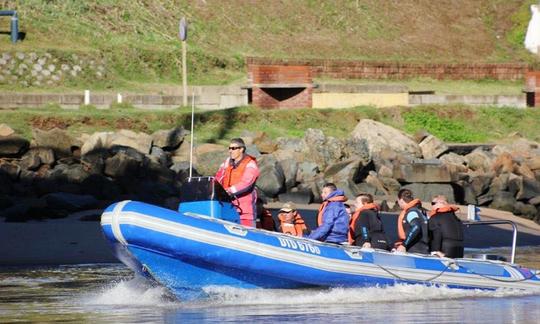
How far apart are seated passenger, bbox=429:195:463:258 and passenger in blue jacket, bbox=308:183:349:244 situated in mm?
1317

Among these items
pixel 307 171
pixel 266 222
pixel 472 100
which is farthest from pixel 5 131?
pixel 472 100

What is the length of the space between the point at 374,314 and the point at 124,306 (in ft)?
9.35

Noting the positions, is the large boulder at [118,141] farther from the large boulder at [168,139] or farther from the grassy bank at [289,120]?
the grassy bank at [289,120]

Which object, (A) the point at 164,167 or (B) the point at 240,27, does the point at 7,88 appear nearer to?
(A) the point at 164,167

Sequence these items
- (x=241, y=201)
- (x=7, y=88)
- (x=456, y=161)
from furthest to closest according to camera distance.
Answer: (x=7, y=88), (x=456, y=161), (x=241, y=201)

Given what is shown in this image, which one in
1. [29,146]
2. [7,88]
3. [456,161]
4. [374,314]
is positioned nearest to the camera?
[374,314]

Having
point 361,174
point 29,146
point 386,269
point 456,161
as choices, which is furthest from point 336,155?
point 386,269

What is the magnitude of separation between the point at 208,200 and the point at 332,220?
163 centimetres

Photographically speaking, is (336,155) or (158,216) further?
(336,155)

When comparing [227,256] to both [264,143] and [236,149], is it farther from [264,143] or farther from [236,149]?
[264,143]

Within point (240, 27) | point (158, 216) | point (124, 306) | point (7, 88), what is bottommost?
point (124, 306)

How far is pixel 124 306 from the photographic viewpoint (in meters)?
14.6

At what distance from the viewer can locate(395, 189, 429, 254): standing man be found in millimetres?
15859

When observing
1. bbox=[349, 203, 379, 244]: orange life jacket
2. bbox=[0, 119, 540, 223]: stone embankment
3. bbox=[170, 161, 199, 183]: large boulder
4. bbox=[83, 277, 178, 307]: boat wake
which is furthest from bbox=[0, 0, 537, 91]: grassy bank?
bbox=[83, 277, 178, 307]: boat wake
